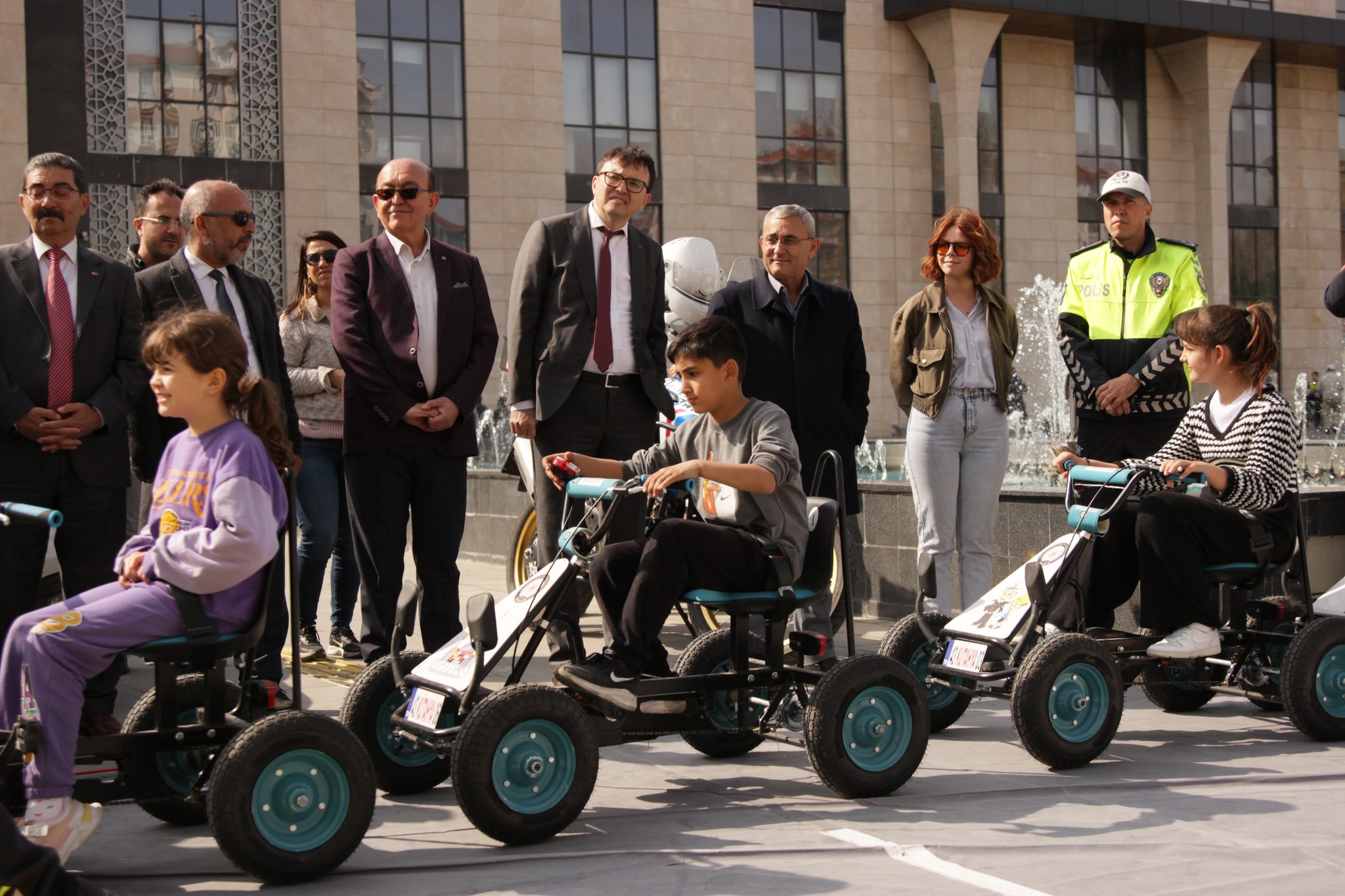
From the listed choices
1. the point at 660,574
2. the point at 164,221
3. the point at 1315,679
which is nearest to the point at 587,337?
the point at 660,574

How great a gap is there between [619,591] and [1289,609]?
109 inches

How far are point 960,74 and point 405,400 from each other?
28910 millimetres

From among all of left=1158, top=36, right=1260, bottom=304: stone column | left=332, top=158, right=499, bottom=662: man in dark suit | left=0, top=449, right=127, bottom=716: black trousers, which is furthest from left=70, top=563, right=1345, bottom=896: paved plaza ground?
left=1158, top=36, right=1260, bottom=304: stone column

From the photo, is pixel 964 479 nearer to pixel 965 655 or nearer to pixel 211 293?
pixel 965 655

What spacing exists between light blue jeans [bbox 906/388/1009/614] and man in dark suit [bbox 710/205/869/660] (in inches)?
13.2

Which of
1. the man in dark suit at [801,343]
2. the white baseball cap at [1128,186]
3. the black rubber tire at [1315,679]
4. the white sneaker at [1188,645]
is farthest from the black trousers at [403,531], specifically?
the white baseball cap at [1128,186]

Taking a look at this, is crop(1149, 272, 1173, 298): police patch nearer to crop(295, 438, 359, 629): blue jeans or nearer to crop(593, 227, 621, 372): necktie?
crop(593, 227, 621, 372): necktie

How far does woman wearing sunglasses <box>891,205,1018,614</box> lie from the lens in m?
6.67

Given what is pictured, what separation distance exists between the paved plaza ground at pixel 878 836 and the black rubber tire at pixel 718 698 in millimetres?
76

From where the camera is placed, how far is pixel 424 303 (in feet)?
19.8

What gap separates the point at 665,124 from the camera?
3033cm

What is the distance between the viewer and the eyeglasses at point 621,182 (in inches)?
238

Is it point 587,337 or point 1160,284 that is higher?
point 1160,284

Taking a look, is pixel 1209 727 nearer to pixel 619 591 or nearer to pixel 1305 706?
pixel 1305 706
